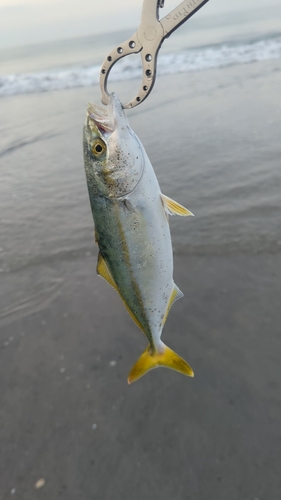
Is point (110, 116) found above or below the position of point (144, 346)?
above

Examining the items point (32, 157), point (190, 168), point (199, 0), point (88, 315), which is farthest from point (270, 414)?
point (32, 157)

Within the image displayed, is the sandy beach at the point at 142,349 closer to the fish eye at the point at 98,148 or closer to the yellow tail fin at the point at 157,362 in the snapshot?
the yellow tail fin at the point at 157,362

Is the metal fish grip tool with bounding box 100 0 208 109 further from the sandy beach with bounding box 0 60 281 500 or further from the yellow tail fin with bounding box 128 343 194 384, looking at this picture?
the sandy beach with bounding box 0 60 281 500

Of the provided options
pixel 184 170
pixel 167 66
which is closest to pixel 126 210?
pixel 184 170

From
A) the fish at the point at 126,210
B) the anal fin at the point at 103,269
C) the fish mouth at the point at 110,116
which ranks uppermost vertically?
the fish mouth at the point at 110,116

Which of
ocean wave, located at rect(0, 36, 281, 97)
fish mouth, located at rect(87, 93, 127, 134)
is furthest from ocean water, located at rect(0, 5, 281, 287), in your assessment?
ocean wave, located at rect(0, 36, 281, 97)

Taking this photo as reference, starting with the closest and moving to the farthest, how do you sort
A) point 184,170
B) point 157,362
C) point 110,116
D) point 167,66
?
point 110,116
point 157,362
point 184,170
point 167,66

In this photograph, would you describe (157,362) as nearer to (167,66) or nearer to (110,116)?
(110,116)

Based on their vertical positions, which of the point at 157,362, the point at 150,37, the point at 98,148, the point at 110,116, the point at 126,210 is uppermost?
the point at 150,37

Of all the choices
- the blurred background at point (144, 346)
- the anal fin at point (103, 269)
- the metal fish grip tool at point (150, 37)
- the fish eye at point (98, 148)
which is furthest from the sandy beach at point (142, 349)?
the metal fish grip tool at point (150, 37)
